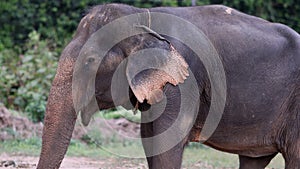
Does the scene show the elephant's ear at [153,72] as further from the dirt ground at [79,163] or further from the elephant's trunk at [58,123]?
the dirt ground at [79,163]

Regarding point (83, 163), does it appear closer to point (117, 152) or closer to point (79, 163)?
point (79, 163)

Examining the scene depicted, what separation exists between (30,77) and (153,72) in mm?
9040

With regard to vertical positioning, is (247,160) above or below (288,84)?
A: below

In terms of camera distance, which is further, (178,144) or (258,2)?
(258,2)

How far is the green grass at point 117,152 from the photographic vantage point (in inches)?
437

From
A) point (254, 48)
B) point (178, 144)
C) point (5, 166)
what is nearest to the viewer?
point (178, 144)

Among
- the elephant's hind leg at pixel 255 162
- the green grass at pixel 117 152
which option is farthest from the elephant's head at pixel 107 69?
the green grass at pixel 117 152

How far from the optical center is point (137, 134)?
13.6 m

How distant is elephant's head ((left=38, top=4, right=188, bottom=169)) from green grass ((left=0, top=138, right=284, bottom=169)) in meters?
4.15

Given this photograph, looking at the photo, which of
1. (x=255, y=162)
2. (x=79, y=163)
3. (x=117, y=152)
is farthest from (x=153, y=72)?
(x=117, y=152)

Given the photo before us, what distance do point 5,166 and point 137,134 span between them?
4.36 metres

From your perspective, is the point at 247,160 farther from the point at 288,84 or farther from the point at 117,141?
the point at 117,141

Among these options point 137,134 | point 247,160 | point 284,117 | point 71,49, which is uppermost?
point 71,49

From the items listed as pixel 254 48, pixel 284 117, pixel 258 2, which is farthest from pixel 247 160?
pixel 258 2
